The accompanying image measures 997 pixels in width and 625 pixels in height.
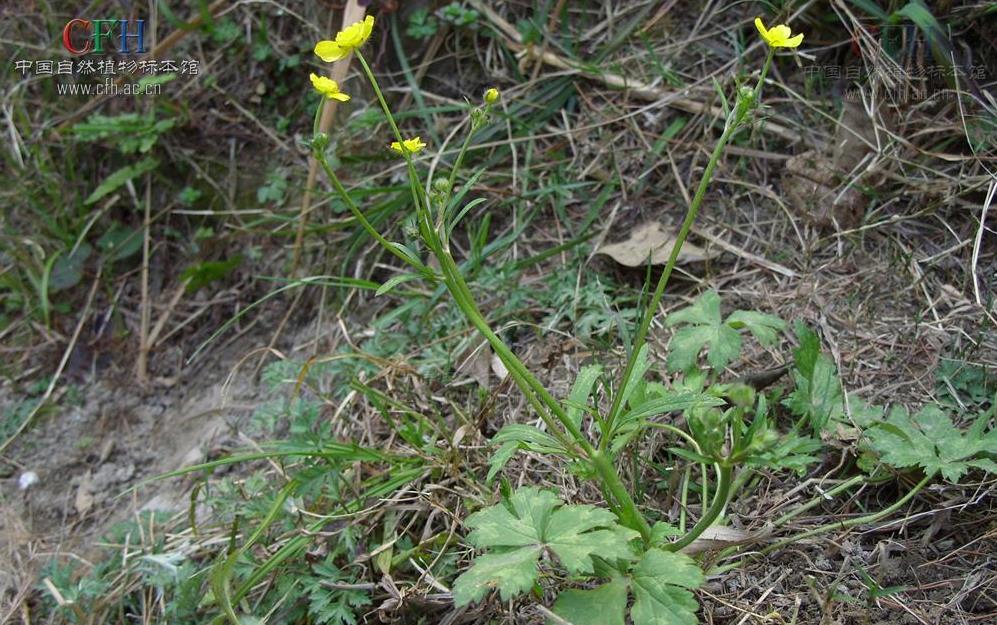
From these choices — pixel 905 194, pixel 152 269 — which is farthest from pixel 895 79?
pixel 152 269

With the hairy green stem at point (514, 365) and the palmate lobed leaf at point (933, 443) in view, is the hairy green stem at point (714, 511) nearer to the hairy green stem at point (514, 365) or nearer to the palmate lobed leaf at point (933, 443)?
the hairy green stem at point (514, 365)

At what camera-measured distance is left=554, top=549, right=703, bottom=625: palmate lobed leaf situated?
124 centimetres

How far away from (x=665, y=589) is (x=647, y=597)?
3cm

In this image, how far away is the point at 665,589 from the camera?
126 cm

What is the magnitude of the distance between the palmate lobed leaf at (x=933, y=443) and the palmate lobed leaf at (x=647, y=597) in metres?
0.50

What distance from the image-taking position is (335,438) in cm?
206

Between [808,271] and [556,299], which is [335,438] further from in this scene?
[808,271]

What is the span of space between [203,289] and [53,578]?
3.41 ft

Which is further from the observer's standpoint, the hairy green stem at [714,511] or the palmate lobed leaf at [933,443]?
the palmate lobed leaf at [933,443]

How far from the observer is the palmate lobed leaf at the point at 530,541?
121 cm

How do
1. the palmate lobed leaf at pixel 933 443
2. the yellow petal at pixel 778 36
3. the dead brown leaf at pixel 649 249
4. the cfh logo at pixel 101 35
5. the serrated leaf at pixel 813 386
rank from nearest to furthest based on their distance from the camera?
1. the yellow petal at pixel 778 36
2. the palmate lobed leaf at pixel 933 443
3. the serrated leaf at pixel 813 386
4. the dead brown leaf at pixel 649 249
5. the cfh logo at pixel 101 35

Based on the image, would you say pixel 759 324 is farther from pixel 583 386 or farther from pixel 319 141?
pixel 319 141

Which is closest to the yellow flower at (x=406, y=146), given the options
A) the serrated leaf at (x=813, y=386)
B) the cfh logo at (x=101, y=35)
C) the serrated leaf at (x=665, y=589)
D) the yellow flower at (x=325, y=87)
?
the yellow flower at (x=325, y=87)

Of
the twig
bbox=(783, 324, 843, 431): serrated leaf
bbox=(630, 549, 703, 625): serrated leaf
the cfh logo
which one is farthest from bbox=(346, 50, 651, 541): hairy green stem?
the cfh logo
